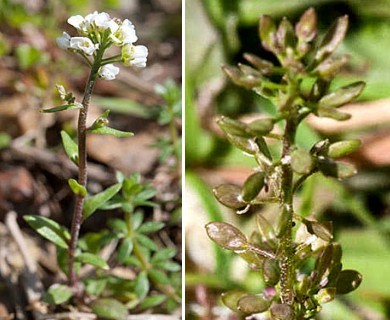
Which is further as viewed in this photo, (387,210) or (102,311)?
(387,210)

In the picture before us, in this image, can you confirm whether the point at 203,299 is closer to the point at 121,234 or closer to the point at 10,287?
the point at 121,234

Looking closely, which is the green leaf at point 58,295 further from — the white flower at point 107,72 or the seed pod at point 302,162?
the seed pod at point 302,162

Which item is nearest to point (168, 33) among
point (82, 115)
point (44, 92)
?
point (44, 92)

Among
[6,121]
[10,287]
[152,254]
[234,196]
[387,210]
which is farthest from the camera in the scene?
[6,121]

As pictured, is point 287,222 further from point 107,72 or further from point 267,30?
point 107,72

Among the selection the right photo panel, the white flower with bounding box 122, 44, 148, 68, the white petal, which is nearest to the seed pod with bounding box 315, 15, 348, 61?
the right photo panel

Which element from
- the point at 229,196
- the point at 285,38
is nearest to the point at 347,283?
the point at 229,196
